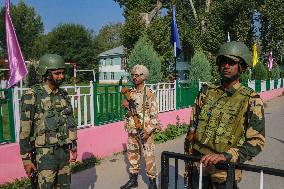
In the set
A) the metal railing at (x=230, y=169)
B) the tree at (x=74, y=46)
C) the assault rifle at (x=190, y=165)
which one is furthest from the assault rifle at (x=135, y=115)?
the tree at (x=74, y=46)

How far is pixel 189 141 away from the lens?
9.03 feet

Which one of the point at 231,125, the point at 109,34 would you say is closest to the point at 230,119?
the point at 231,125

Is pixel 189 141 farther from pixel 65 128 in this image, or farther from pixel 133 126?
pixel 133 126

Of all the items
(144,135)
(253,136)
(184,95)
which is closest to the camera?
(253,136)

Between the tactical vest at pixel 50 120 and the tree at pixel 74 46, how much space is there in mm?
48004

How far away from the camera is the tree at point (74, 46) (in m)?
52.2

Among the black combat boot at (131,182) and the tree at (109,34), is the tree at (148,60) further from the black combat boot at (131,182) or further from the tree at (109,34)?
the tree at (109,34)

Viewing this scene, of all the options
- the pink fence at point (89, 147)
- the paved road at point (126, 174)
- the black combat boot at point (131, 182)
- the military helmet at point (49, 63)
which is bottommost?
the paved road at point (126, 174)

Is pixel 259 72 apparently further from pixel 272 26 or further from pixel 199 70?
pixel 272 26

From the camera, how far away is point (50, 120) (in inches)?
137

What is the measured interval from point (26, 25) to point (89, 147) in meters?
61.5

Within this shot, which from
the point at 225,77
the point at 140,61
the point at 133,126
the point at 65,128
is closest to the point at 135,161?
the point at 133,126

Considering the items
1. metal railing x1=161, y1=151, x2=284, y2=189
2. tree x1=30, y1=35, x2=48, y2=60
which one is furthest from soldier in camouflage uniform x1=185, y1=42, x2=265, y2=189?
tree x1=30, y1=35, x2=48, y2=60

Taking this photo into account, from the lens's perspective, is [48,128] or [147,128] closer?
[48,128]
